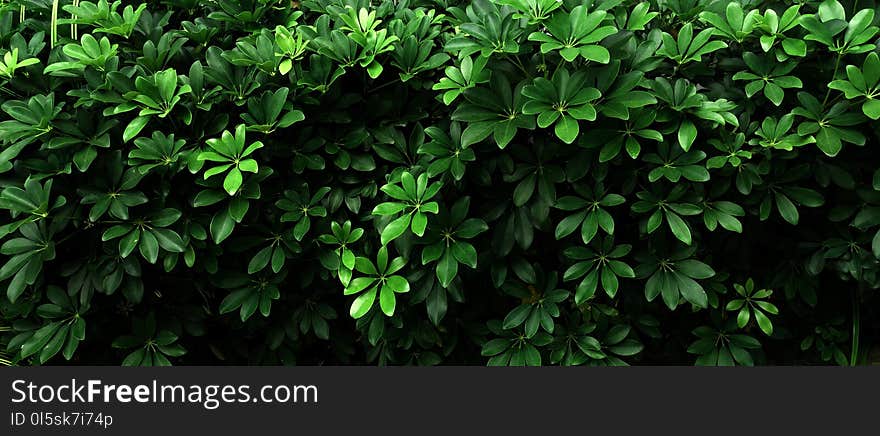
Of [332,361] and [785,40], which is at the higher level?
[785,40]

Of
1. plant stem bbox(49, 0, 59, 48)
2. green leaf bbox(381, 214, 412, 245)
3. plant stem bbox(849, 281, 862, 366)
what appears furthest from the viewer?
plant stem bbox(849, 281, 862, 366)

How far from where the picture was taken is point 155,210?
2.14 m

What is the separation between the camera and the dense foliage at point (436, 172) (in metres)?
2.03

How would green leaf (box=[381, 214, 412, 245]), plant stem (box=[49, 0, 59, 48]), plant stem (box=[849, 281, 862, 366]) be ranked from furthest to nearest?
plant stem (box=[849, 281, 862, 366])
plant stem (box=[49, 0, 59, 48])
green leaf (box=[381, 214, 412, 245])

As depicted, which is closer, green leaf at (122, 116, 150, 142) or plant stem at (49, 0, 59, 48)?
green leaf at (122, 116, 150, 142)

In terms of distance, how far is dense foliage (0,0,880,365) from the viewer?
6.66 feet

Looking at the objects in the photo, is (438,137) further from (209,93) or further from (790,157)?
(790,157)

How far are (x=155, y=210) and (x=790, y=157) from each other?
169 cm

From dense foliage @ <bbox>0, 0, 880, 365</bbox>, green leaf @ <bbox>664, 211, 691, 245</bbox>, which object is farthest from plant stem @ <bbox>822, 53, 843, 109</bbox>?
green leaf @ <bbox>664, 211, 691, 245</bbox>

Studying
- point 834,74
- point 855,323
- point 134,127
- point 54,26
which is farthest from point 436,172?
point 855,323

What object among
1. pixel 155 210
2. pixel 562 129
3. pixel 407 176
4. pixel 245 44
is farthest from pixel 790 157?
pixel 155 210

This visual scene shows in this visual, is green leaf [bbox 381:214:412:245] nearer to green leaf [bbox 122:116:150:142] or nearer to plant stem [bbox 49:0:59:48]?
green leaf [bbox 122:116:150:142]

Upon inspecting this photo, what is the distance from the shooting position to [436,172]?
2053mm

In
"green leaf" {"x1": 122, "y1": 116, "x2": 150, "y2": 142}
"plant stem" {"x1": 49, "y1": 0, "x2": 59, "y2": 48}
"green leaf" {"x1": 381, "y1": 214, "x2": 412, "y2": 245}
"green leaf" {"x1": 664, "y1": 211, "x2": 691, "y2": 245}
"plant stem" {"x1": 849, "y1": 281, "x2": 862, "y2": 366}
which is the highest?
"plant stem" {"x1": 49, "y1": 0, "x2": 59, "y2": 48}
